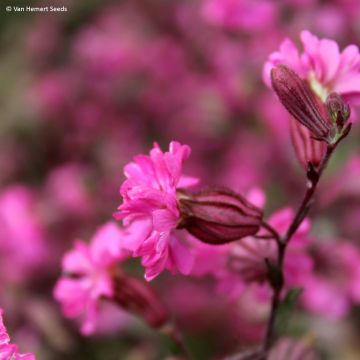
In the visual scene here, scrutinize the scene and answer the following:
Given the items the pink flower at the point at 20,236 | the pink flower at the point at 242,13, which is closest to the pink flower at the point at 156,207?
the pink flower at the point at 20,236

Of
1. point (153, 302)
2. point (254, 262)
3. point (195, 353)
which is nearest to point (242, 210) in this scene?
point (254, 262)

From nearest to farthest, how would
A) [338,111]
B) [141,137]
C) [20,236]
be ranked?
[338,111], [20,236], [141,137]

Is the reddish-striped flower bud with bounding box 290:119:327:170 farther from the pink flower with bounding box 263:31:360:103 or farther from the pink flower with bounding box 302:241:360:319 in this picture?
the pink flower with bounding box 302:241:360:319

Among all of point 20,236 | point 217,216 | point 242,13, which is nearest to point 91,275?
point 217,216

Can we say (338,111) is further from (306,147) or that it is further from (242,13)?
(242,13)

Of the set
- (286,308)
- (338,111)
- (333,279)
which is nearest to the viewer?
(338,111)

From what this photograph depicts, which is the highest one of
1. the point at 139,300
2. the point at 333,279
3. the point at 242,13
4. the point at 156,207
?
the point at 242,13

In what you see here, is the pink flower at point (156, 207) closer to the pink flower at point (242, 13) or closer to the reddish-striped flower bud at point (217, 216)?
the reddish-striped flower bud at point (217, 216)

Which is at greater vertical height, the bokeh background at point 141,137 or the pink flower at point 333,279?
the bokeh background at point 141,137
